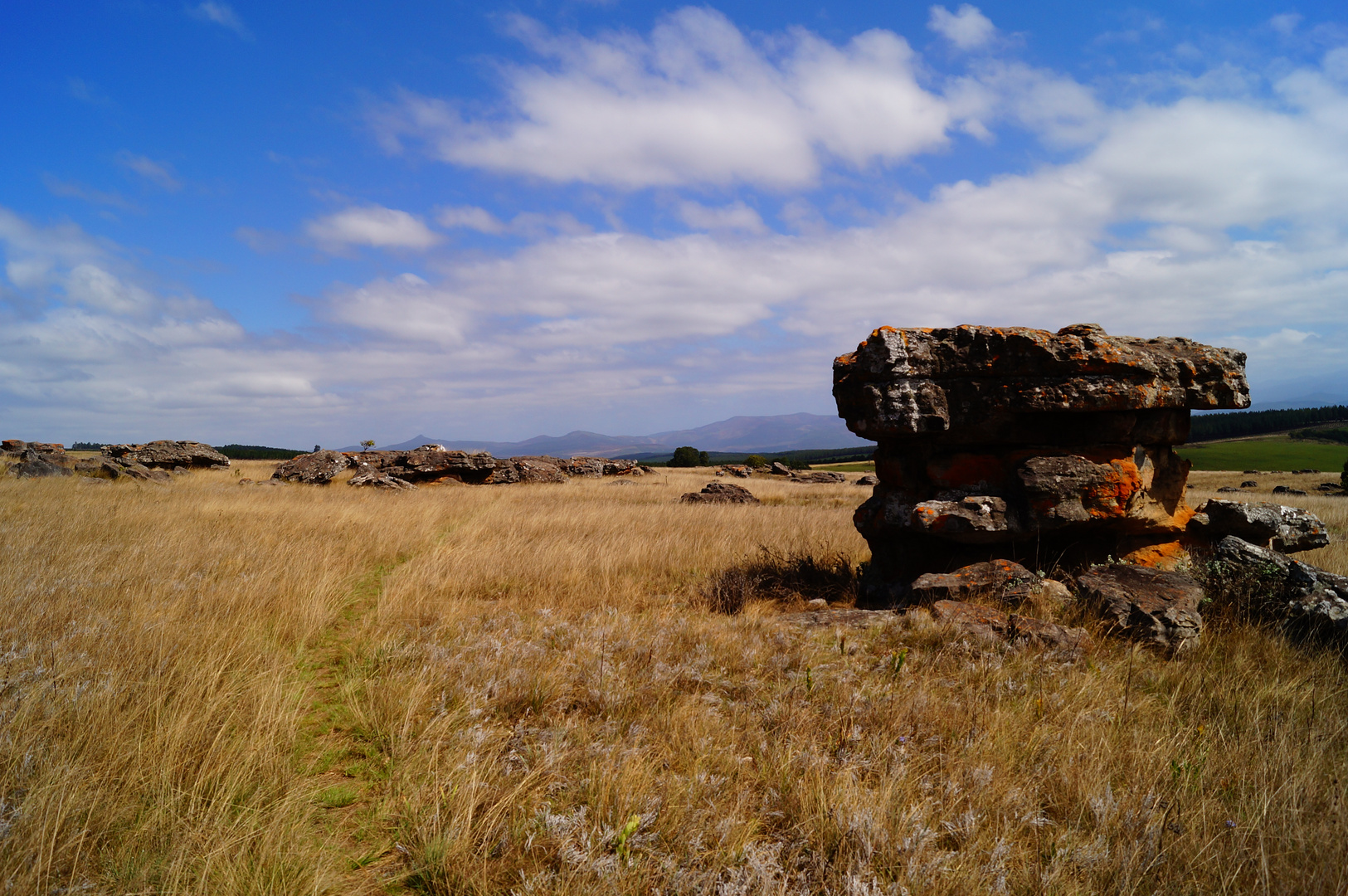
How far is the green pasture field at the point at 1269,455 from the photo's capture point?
6047cm

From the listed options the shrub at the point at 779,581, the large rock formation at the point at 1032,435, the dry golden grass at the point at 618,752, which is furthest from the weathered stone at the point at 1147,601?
the shrub at the point at 779,581

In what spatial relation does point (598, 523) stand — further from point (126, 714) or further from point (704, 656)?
point (126, 714)

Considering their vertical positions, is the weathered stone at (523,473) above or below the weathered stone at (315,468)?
below

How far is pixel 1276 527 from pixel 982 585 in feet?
13.6

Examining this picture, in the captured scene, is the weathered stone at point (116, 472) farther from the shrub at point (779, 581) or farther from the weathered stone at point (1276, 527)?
the weathered stone at point (1276, 527)

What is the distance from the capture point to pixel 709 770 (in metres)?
3.53

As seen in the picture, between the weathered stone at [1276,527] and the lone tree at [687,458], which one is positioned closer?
the weathered stone at [1276,527]

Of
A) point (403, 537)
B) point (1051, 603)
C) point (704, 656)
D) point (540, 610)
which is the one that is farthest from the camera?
point (403, 537)

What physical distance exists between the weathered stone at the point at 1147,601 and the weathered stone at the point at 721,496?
558 inches

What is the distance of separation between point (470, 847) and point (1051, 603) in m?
6.21

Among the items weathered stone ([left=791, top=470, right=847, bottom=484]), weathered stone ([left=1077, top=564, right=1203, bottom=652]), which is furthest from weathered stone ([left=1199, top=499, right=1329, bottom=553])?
weathered stone ([left=791, top=470, right=847, bottom=484])

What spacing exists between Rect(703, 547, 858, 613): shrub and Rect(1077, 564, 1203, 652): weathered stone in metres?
3.18

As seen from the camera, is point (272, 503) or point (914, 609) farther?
point (272, 503)

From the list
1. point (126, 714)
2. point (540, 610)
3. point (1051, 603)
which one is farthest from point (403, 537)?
point (1051, 603)
